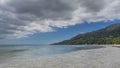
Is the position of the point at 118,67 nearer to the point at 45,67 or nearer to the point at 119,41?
the point at 45,67

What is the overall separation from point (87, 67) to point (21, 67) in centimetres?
916

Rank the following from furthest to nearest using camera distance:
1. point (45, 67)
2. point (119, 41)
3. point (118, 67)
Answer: point (119, 41) < point (45, 67) < point (118, 67)

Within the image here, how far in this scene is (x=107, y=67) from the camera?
2200 cm

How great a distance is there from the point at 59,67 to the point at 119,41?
15842 centimetres

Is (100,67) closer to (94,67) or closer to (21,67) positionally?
(94,67)

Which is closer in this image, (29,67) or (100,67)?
(100,67)

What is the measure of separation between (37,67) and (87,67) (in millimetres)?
6885

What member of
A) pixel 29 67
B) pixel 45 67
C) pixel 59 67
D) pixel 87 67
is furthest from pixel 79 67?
pixel 29 67

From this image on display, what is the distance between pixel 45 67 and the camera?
23.5 metres

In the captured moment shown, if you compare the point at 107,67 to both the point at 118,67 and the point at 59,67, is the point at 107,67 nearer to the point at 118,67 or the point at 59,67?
the point at 118,67

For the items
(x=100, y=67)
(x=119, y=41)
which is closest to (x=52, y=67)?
(x=100, y=67)

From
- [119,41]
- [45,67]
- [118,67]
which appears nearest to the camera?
[118,67]

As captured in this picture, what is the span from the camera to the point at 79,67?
2264cm

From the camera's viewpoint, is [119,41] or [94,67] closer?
[94,67]
